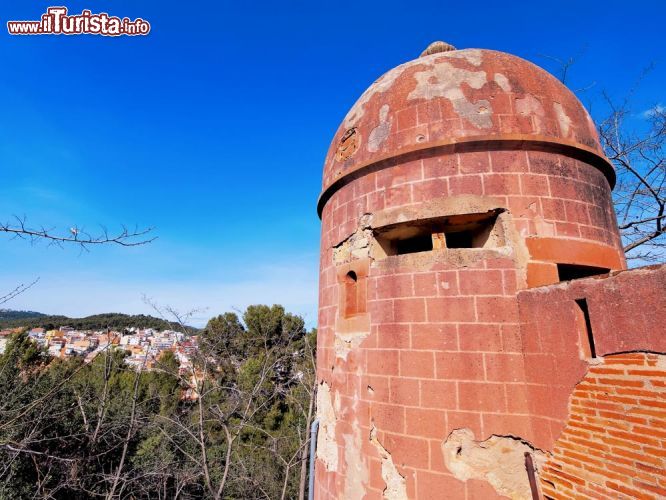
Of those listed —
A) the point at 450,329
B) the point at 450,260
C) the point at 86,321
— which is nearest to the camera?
the point at 450,329

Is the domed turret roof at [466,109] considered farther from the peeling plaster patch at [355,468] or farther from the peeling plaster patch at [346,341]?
the peeling plaster patch at [355,468]

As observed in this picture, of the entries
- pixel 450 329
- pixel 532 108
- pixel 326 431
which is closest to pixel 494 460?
pixel 450 329

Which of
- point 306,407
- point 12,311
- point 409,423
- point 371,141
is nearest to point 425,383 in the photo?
point 409,423

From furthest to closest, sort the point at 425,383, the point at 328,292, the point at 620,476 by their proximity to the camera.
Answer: the point at 328,292, the point at 425,383, the point at 620,476

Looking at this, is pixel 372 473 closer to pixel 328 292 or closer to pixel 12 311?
pixel 328 292

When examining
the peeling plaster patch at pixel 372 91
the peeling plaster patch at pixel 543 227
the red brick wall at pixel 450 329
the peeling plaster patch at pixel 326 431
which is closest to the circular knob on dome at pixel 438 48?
the peeling plaster patch at pixel 372 91

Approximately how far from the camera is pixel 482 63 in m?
4.15

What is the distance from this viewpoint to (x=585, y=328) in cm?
282

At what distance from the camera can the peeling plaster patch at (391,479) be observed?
3.29 meters

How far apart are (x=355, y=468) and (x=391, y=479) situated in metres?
0.47

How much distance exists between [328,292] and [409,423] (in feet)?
6.26

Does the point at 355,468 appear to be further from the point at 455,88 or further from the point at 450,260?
the point at 455,88

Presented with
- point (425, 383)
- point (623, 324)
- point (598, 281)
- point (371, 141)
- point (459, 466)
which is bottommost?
point (459, 466)

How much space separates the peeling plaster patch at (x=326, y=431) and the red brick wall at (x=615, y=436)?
6.98 feet
